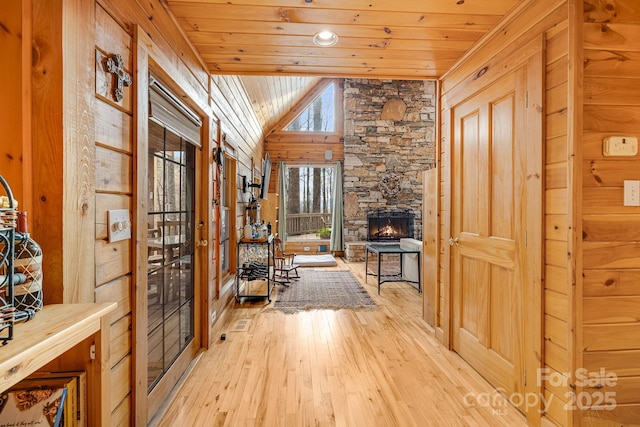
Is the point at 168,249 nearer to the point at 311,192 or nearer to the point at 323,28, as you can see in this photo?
the point at 323,28

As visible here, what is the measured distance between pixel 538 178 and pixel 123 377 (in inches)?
88.7

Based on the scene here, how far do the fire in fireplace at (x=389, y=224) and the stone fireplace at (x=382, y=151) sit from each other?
0.18 ft

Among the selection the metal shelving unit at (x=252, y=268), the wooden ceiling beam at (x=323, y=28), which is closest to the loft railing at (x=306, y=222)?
the metal shelving unit at (x=252, y=268)

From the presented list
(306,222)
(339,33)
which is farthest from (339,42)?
(306,222)

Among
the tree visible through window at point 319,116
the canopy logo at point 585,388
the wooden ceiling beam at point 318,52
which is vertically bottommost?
the canopy logo at point 585,388

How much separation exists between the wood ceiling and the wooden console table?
1707mm

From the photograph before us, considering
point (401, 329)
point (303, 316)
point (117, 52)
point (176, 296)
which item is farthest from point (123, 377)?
point (401, 329)

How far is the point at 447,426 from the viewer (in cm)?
167

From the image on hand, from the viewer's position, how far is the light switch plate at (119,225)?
1248 millimetres

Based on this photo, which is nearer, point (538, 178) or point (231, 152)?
point (538, 178)

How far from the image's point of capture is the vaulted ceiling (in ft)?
5.81

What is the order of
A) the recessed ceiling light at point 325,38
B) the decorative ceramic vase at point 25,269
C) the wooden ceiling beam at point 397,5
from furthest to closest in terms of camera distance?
the recessed ceiling light at point 325,38 → the wooden ceiling beam at point 397,5 → the decorative ceramic vase at point 25,269

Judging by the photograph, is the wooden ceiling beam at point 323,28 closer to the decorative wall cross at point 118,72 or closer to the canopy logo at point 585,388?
the decorative wall cross at point 118,72

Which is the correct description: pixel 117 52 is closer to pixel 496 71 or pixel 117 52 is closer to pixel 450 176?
pixel 496 71
